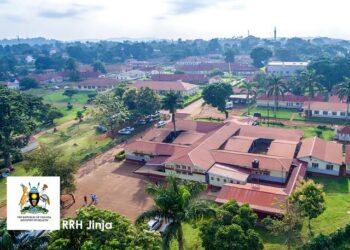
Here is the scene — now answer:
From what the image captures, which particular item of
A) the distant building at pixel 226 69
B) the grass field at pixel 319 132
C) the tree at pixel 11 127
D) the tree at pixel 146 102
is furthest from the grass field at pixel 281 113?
the distant building at pixel 226 69

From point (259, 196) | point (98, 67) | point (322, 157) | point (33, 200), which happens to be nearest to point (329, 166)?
point (322, 157)

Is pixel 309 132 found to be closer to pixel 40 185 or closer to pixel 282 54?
pixel 40 185

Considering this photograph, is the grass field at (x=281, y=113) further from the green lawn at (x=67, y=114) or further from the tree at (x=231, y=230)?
the tree at (x=231, y=230)

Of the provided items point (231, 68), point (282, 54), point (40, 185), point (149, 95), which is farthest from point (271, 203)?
point (282, 54)

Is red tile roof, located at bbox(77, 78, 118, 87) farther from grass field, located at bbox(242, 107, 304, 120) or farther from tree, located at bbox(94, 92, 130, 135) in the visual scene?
grass field, located at bbox(242, 107, 304, 120)

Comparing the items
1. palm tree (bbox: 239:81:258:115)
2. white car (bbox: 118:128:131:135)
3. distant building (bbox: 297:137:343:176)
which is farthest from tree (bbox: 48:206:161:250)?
palm tree (bbox: 239:81:258:115)

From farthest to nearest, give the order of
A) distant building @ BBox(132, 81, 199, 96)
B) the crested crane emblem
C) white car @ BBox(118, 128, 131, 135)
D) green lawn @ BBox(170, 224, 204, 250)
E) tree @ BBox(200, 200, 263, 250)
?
1. distant building @ BBox(132, 81, 199, 96)
2. white car @ BBox(118, 128, 131, 135)
3. green lawn @ BBox(170, 224, 204, 250)
4. tree @ BBox(200, 200, 263, 250)
5. the crested crane emblem

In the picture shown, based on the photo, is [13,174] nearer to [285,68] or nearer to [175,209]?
[175,209]
